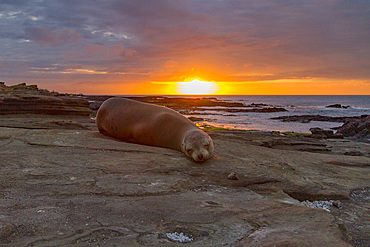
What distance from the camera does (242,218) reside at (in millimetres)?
2932

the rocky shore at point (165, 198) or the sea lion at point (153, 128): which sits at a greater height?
the sea lion at point (153, 128)

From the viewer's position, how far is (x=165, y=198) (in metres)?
3.32

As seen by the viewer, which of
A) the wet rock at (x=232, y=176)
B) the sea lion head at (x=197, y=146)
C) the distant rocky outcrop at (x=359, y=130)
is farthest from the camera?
the distant rocky outcrop at (x=359, y=130)

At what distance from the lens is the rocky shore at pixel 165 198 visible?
2.45 metres

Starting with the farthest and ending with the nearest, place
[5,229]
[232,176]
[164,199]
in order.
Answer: [232,176]
[164,199]
[5,229]

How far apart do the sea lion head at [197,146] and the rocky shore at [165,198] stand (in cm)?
15

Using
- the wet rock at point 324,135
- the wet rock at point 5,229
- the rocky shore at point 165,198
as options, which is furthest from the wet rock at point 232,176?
the wet rock at point 324,135

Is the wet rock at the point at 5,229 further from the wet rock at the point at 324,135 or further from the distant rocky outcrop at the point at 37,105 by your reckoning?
the wet rock at the point at 324,135

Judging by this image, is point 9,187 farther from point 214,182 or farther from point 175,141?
point 175,141

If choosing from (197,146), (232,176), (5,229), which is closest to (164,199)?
(232,176)

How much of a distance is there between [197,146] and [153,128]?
61.3 inches

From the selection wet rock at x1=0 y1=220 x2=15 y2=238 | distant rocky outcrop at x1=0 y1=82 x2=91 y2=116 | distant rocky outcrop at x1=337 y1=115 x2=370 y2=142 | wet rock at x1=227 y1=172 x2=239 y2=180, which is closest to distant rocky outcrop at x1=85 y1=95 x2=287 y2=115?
distant rocky outcrop at x1=0 y1=82 x2=91 y2=116

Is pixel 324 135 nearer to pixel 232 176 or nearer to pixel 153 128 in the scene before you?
pixel 153 128

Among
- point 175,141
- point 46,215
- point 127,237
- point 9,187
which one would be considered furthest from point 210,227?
point 175,141
